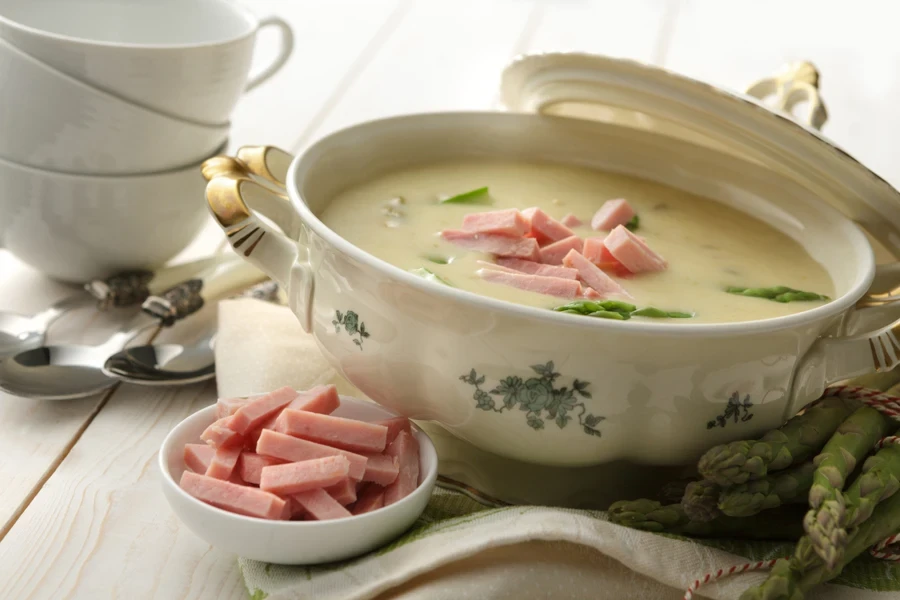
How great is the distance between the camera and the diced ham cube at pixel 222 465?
128cm

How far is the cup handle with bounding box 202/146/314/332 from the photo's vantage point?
1526 millimetres

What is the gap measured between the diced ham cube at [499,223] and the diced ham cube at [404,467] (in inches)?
13.9

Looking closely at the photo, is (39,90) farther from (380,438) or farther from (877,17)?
(877,17)

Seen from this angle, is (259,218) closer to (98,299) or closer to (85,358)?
(85,358)

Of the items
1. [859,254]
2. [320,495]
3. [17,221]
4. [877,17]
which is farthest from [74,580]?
[877,17]

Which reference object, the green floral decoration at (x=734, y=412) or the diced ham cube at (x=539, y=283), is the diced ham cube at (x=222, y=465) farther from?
the green floral decoration at (x=734, y=412)

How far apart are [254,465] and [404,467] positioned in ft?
0.61

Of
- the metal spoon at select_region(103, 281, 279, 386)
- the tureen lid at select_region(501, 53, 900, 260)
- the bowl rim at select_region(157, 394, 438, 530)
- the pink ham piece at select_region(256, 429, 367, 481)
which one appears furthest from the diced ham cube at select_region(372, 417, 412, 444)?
the tureen lid at select_region(501, 53, 900, 260)

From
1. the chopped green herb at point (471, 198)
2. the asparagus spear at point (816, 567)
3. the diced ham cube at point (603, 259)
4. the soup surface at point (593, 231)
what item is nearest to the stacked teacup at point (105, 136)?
the soup surface at point (593, 231)

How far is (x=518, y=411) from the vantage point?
1.33m

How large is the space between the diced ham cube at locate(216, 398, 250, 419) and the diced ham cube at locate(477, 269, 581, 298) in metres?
0.37

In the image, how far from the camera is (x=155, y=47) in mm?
1739

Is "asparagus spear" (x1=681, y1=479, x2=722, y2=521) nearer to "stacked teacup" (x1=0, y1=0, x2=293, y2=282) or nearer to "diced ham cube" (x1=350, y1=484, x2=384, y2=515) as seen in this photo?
"diced ham cube" (x1=350, y1=484, x2=384, y2=515)

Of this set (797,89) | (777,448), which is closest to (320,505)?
(777,448)
